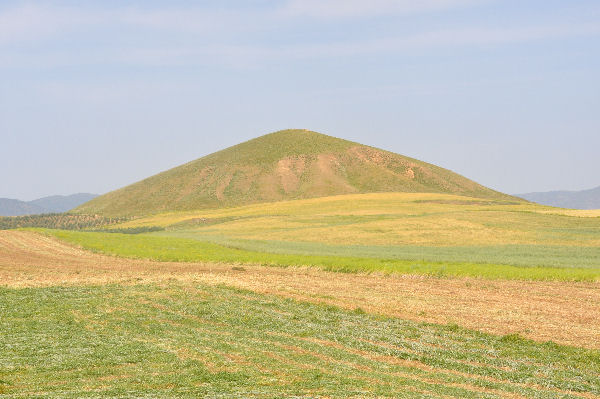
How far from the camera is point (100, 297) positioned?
3481cm

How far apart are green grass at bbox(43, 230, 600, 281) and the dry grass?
1951mm

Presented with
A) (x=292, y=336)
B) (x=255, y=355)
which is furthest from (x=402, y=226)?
(x=255, y=355)

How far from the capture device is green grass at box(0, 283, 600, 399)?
17.5 m

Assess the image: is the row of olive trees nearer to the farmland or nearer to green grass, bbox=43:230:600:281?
green grass, bbox=43:230:600:281

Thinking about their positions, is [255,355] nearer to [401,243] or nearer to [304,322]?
[304,322]

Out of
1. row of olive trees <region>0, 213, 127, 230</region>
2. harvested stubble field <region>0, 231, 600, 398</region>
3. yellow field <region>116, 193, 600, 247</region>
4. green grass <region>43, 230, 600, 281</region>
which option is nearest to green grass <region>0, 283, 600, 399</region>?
harvested stubble field <region>0, 231, 600, 398</region>

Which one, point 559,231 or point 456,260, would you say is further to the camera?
point 559,231

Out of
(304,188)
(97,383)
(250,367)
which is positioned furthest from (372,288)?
(304,188)

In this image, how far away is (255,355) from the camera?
71.8 ft

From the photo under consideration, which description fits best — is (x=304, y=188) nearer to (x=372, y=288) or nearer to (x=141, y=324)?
(x=372, y=288)

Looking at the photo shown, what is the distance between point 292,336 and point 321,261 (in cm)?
2798

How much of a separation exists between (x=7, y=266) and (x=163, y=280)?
1880cm

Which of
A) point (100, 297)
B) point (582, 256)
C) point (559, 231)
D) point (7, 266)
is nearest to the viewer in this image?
point (100, 297)

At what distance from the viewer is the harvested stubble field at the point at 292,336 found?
18.1 meters
